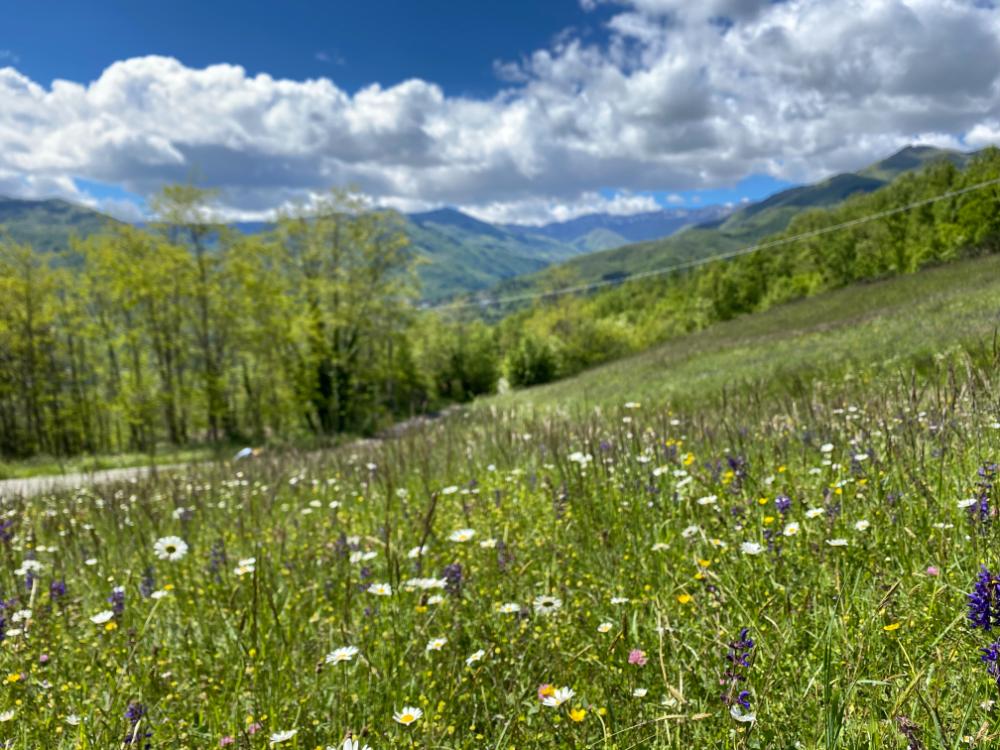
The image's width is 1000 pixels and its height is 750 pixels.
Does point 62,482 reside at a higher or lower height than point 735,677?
lower

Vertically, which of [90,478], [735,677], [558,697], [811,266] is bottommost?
[90,478]

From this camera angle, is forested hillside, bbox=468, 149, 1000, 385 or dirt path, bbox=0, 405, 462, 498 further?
forested hillside, bbox=468, 149, 1000, 385

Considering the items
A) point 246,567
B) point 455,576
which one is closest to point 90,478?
point 246,567

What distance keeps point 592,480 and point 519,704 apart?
292 cm

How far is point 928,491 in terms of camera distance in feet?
9.75

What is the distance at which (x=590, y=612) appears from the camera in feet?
9.48

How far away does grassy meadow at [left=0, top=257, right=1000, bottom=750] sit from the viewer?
6.03 feet

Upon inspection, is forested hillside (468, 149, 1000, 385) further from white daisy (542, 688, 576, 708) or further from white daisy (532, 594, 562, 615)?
white daisy (542, 688, 576, 708)

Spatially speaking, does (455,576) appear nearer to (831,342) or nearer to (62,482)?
(62,482)


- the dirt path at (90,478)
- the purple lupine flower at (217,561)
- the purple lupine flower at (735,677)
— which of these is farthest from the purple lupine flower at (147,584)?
the dirt path at (90,478)

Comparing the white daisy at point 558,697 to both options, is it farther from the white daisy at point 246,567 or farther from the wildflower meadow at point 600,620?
the white daisy at point 246,567

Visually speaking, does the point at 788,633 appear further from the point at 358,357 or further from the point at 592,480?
the point at 358,357

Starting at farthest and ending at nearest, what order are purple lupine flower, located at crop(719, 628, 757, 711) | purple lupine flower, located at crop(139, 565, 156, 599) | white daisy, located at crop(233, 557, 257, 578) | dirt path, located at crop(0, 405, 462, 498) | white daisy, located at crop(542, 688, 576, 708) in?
dirt path, located at crop(0, 405, 462, 498) < purple lupine flower, located at crop(139, 565, 156, 599) < white daisy, located at crop(233, 557, 257, 578) < white daisy, located at crop(542, 688, 576, 708) < purple lupine flower, located at crop(719, 628, 757, 711)

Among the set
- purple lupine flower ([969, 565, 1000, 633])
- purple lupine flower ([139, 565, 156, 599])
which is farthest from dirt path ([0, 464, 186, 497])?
purple lupine flower ([969, 565, 1000, 633])
